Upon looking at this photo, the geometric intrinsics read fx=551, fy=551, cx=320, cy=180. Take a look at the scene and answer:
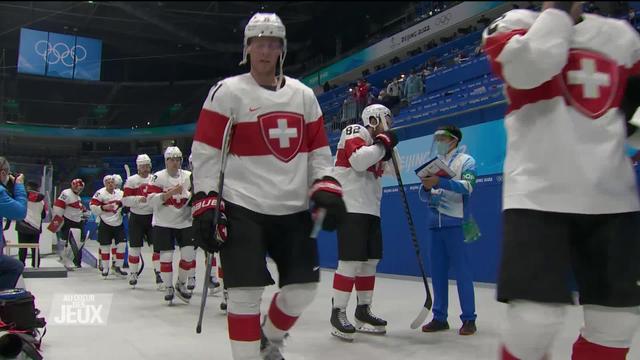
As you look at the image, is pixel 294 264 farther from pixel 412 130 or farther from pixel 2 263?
pixel 412 130

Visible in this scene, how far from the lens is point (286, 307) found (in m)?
2.52

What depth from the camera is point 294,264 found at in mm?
2387

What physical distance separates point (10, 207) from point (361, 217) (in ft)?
7.43

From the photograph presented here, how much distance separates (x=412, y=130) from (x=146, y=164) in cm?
382

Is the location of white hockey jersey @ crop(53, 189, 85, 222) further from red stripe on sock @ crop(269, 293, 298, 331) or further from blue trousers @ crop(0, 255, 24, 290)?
red stripe on sock @ crop(269, 293, 298, 331)

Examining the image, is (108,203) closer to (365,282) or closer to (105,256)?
(105,256)

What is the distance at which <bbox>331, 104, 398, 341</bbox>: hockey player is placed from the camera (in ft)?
12.6

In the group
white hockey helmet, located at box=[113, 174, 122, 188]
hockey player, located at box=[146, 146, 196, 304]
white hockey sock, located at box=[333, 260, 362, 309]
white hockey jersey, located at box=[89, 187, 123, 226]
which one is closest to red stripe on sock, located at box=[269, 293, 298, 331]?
white hockey sock, located at box=[333, 260, 362, 309]

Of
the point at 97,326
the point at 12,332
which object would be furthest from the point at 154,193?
the point at 12,332

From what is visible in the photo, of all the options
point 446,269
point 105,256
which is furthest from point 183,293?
point 105,256

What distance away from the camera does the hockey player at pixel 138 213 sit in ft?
23.8

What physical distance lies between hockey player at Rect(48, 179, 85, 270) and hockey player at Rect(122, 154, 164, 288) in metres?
3.01

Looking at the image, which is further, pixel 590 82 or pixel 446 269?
pixel 446 269

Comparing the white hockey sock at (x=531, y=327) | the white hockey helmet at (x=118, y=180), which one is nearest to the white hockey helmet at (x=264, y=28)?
the white hockey sock at (x=531, y=327)
